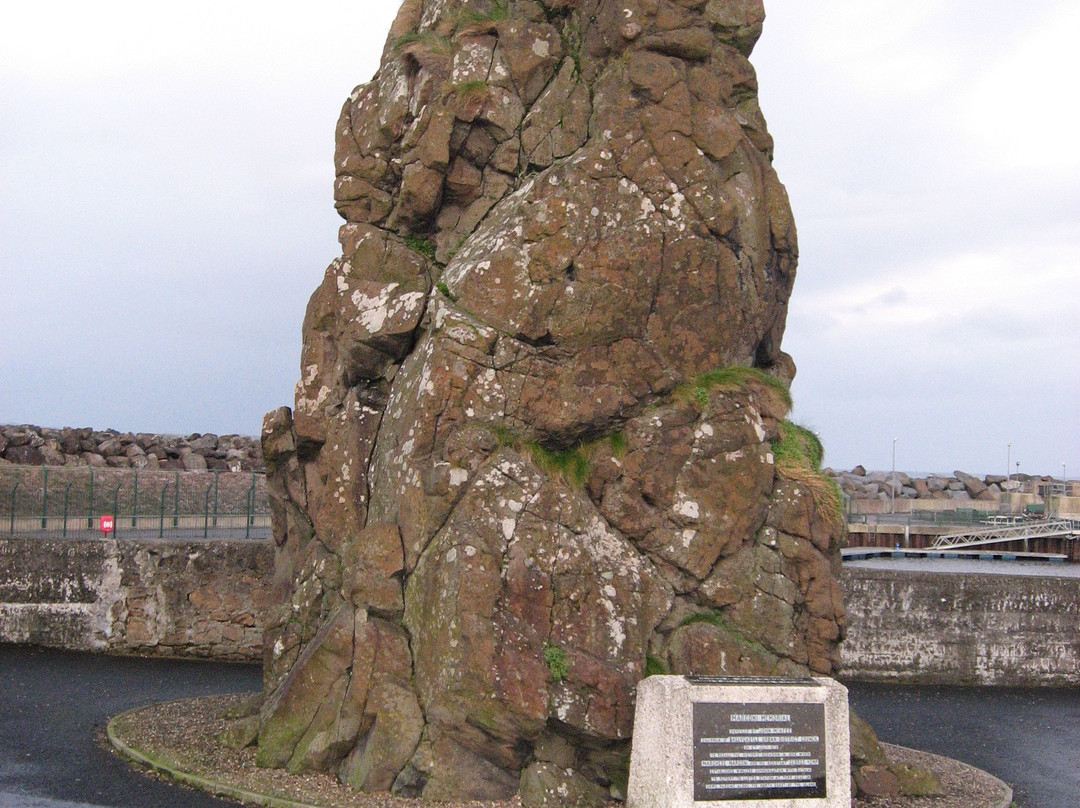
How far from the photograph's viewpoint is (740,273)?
10.6 meters

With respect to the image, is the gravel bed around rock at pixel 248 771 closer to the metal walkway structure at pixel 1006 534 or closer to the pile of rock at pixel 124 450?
the pile of rock at pixel 124 450

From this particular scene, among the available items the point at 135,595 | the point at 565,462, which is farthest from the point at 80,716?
the point at 565,462

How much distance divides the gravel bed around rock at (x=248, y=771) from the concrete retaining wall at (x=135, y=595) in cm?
337

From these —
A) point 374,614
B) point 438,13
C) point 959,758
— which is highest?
point 438,13

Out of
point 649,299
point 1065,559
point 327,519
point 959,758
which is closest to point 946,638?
point 959,758

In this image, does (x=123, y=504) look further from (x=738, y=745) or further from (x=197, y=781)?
(x=738, y=745)

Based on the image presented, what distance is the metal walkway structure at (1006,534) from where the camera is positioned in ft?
141

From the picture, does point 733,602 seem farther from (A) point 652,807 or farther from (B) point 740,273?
(B) point 740,273

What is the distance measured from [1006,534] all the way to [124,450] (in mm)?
34434

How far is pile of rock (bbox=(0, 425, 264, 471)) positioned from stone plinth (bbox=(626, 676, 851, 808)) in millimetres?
19228

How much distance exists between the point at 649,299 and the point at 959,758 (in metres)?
6.16

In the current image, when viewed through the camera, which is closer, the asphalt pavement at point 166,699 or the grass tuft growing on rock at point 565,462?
the asphalt pavement at point 166,699

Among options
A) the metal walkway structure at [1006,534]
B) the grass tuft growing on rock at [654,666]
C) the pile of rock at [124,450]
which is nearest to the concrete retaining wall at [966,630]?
the grass tuft growing on rock at [654,666]

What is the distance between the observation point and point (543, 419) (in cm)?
962
